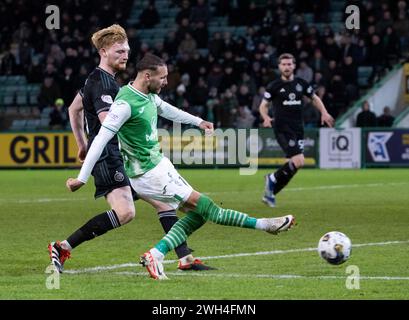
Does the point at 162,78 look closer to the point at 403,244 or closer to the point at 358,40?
the point at 403,244

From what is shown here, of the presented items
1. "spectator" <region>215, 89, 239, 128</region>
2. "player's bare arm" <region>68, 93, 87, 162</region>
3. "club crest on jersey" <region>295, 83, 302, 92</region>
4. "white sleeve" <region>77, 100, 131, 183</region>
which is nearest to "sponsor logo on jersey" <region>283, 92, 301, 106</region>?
"club crest on jersey" <region>295, 83, 302, 92</region>

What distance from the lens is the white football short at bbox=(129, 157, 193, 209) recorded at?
29.0 ft

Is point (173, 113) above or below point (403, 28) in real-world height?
below

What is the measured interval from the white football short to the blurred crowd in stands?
19.9m

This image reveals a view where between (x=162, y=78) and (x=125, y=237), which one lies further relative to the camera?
(x=125, y=237)

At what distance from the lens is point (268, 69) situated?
1197 inches

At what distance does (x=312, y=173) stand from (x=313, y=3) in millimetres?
8401

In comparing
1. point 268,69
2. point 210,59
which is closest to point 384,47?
point 268,69

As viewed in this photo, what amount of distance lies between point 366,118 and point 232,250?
18.2 meters

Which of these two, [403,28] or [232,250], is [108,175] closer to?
[232,250]

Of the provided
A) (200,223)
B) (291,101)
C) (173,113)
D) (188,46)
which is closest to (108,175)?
(173,113)

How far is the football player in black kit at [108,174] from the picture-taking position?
9.21 m

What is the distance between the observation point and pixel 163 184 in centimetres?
884

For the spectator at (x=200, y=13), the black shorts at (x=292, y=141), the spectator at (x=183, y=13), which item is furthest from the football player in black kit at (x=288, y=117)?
the spectator at (x=183, y=13)
